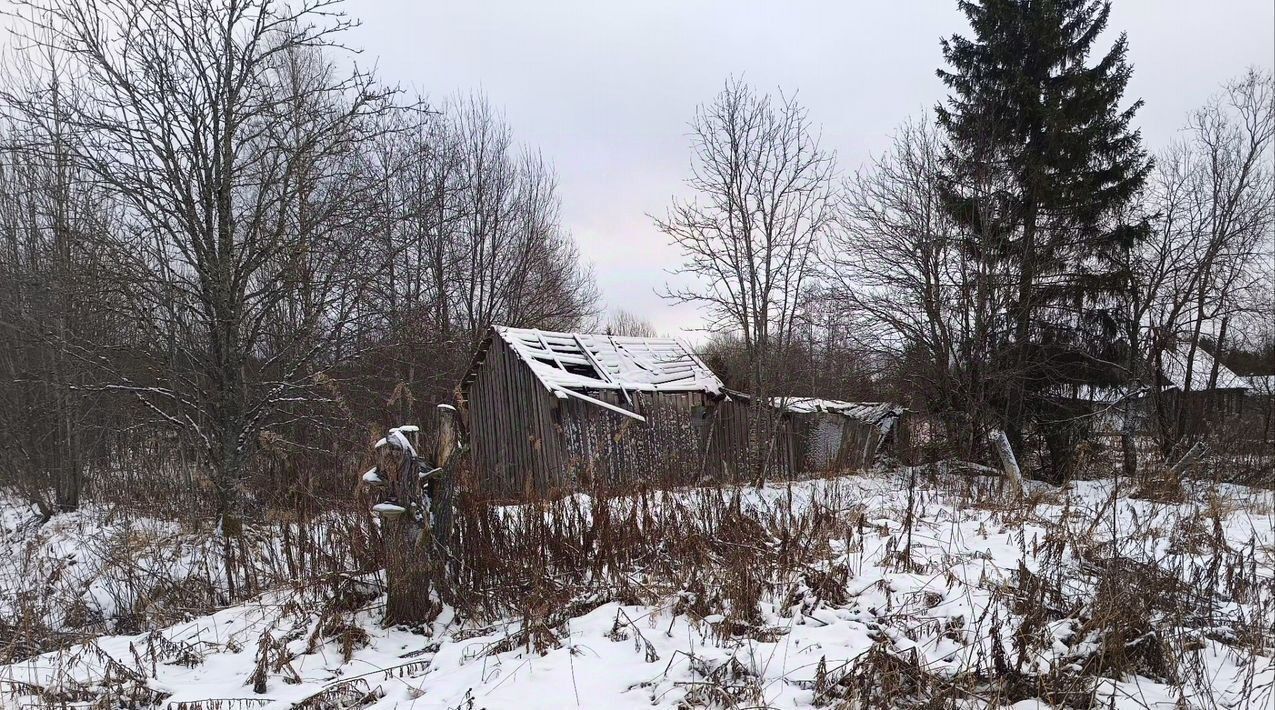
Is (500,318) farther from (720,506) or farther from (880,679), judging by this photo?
(880,679)

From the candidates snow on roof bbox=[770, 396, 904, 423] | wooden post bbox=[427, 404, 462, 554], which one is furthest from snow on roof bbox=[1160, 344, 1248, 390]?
wooden post bbox=[427, 404, 462, 554]

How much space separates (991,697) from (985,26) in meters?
16.9

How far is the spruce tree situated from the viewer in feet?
48.4

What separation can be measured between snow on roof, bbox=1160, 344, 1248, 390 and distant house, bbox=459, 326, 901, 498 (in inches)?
276

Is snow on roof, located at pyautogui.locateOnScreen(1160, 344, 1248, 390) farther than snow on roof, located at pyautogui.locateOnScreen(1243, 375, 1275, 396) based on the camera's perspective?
No

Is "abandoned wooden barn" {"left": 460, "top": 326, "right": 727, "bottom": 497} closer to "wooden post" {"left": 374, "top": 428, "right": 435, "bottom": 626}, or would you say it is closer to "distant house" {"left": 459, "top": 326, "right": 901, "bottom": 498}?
"distant house" {"left": 459, "top": 326, "right": 901, "bottom": 498}

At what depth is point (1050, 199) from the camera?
14.8 meters

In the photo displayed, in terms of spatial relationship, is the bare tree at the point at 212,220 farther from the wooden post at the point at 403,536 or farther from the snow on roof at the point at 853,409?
the snow on roof at the point at 853,409

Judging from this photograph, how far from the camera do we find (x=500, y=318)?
21.9m

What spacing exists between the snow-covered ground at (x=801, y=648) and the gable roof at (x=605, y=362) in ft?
26.4

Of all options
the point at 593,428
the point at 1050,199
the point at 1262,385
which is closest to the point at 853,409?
the point at 1050,199

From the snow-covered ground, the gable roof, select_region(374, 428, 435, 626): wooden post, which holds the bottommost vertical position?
the snow-covered ground

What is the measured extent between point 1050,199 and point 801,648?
14.5 meters

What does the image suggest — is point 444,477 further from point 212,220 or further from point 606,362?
point 606,362
